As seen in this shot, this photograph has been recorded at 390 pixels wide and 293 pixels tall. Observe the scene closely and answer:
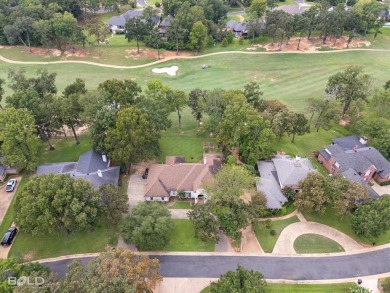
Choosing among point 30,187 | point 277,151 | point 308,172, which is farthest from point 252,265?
point 30,187

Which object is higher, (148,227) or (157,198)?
(148,227)

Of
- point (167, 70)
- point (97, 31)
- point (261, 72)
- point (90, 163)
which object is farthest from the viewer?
point (97, 31)

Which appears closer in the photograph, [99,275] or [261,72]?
[99,275]

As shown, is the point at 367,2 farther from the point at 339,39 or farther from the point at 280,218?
the point at 280,218

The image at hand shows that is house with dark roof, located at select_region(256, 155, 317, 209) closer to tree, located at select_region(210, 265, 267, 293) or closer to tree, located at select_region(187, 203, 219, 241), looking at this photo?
tree, located at select_region(187, 203, 219, 241)

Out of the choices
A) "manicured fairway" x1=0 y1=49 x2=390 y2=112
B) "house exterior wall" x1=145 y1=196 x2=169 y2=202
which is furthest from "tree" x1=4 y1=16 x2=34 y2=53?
"house exterior wall" x1=145 y1=196 x2=169 y2=202

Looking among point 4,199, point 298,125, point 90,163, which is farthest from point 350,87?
point 4,199

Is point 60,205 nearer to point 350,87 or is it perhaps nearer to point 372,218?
point 372,218
